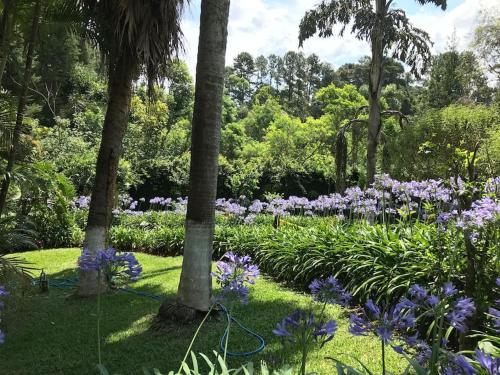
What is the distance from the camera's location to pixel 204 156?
4.95m

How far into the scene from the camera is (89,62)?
118ft

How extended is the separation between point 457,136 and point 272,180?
8047 mm

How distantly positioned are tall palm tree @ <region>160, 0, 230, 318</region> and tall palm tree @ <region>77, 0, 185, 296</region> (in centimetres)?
185

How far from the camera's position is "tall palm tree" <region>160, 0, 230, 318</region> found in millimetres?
4961

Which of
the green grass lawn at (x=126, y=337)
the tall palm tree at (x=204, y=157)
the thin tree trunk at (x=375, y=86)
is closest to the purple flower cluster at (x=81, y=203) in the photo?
the green grass lawn at (x=126, y=337)

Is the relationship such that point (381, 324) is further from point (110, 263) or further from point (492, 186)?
point (492, 186)

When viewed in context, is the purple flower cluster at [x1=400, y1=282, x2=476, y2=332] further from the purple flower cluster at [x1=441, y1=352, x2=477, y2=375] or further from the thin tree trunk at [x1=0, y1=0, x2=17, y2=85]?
the thin tree trunk at [x1=0, y1=0, x2=17, y2=85]

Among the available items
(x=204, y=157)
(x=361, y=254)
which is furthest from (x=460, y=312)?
(x=361, y=254)

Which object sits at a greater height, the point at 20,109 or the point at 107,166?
the point at 20,109

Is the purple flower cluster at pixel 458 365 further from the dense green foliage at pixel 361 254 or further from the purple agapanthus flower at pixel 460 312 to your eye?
the dense green foliage at pixel 361 254

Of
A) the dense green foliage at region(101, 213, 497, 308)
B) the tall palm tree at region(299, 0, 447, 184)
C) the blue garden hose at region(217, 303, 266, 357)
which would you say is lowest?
the blue garden hose at region(217, 303, 266, 357)

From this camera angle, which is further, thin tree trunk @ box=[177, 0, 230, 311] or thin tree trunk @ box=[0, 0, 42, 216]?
thin tree trunk @ box=[0, 0, 42, 216]

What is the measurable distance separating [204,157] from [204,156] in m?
0.01

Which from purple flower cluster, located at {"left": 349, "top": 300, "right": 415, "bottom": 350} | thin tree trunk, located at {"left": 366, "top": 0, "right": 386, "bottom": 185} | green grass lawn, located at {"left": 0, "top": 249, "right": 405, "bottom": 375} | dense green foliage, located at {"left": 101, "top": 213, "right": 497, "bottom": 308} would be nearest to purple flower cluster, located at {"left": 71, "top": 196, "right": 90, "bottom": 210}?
dense green foliage, located at {"left": 101, "top": 213, "right": 497, "bottom": 308}
